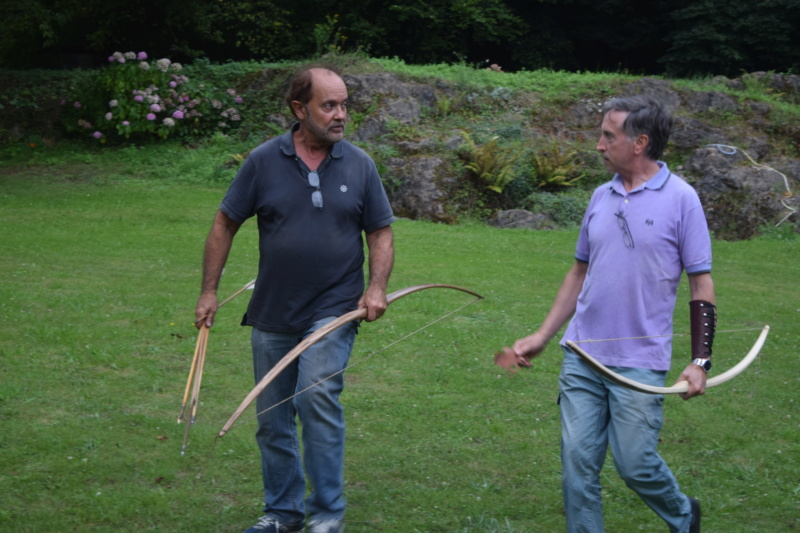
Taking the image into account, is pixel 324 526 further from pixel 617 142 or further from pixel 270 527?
pixel 617 142

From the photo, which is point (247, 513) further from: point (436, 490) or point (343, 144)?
point (343, 144)

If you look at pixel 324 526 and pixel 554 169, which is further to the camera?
pixel 554 169

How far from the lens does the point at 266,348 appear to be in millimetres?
4055

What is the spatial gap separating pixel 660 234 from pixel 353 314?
50.9 inches

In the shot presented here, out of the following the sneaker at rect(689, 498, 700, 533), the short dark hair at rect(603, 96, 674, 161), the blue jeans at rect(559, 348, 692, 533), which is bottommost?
the sneaker at rect(689, 498, 700, 533)

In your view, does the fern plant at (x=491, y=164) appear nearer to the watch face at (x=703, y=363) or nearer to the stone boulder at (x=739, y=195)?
the stone boulder at (x=739, y=195)

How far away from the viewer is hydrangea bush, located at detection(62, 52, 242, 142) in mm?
17078

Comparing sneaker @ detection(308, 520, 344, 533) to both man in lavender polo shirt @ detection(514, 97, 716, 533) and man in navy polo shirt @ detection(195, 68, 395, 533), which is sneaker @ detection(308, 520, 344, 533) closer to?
man in navy polo shirt @ detection(195, 68, 395, 533)

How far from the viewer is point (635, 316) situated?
356 cm

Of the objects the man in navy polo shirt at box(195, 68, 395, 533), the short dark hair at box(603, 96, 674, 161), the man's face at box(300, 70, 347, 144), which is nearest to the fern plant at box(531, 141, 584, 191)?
the man in navy polo shirt at box(195, 68, 395, 533)

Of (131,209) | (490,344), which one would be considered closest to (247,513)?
(490,344)

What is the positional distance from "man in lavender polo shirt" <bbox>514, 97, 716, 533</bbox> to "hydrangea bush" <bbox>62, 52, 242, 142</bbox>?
1431 centimetres

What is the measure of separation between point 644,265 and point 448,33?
24942 mm

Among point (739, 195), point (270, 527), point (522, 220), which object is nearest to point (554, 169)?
point (522, 220)
